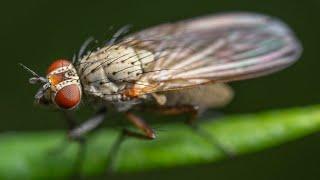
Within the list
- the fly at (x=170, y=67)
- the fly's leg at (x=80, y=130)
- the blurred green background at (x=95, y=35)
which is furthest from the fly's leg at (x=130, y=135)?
the blurred green background at (x=95, y=35)

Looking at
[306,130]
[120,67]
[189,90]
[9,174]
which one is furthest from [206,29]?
[9,174]

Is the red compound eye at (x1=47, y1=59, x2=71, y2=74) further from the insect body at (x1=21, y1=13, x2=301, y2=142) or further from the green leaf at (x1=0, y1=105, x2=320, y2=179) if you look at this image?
the green leaf at (x1=0, y1=105, x2=320, y2=179)

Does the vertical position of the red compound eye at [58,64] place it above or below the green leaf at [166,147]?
above

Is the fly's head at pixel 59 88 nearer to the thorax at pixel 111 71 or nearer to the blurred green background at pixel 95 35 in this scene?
the thorax at pixel 111 71

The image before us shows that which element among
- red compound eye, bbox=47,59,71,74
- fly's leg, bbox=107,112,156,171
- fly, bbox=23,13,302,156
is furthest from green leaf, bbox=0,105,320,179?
red compound eye, bbox=47,59,71,74

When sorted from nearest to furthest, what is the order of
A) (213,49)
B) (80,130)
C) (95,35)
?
(80,130) < (213,49) < (95,35)

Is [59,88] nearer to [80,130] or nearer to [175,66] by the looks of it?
[80,130]

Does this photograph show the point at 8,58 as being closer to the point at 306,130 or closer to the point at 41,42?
the point at 41,42

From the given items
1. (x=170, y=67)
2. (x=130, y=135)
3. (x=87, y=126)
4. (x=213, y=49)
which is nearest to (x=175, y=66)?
(x=170, y=67)
